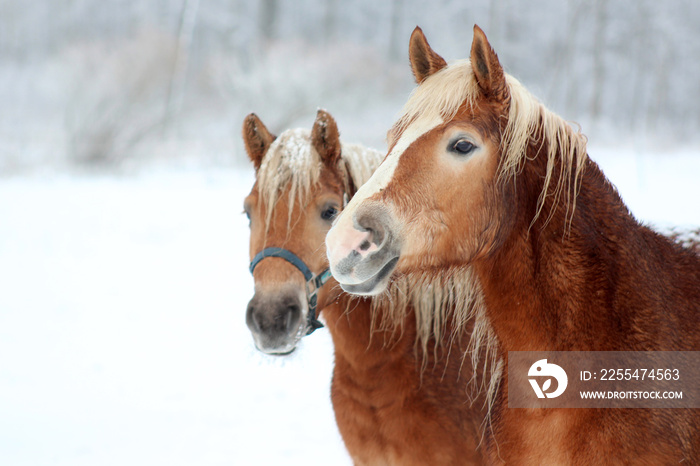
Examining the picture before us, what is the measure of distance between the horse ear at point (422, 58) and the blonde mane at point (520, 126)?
0.34 feet

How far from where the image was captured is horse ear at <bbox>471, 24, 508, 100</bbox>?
1496 millimetres

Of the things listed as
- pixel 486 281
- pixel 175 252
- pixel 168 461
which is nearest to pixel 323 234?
pixel 486 281

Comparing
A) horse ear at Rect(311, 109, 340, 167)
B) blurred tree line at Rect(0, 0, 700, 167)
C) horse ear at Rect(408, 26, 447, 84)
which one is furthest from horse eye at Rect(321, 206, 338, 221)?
blurred tree line at Rect(0, 0, 700, 167)

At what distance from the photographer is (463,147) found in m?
1.53

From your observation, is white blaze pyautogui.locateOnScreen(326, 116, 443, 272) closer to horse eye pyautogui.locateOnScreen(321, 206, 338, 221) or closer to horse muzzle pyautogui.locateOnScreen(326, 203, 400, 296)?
horse muzzle pyautogui.locateOnScreen(326, 203, 400, 296)

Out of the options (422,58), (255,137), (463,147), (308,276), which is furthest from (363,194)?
(255,137)

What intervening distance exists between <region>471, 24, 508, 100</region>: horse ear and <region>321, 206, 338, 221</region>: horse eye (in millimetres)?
994

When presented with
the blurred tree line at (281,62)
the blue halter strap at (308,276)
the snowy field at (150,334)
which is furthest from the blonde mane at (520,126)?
the blurred tree line at (281,62)

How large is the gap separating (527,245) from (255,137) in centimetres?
152

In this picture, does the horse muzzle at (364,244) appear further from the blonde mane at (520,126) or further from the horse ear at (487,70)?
the horse ear at (487,70)

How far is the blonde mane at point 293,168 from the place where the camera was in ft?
7.63

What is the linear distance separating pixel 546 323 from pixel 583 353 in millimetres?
130

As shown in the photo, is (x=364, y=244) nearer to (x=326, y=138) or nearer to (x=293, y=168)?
(x=293, y=168)

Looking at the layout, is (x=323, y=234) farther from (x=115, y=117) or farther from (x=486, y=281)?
(x=115, y=117)
